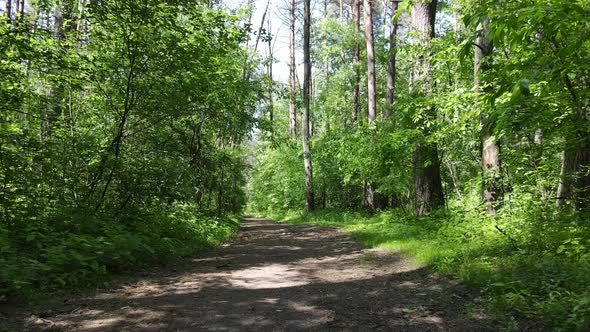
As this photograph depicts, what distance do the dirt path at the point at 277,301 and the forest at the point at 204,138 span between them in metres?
0.47

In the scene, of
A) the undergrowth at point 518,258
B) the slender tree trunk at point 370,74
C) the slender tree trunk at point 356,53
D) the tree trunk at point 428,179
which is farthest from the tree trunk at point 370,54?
the undergrowth at point 518,258

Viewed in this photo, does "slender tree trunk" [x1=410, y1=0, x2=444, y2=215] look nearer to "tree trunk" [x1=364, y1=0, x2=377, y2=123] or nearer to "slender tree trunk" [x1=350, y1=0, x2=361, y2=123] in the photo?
Result: "tree trunk" [x1=364, y1=0, x2=377, y2=123]

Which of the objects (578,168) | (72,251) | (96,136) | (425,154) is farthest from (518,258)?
(96,136)

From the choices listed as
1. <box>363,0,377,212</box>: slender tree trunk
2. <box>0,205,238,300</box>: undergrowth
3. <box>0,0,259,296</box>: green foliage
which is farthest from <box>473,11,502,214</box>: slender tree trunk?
<box>363,0,377,212</box>: slender tree trunk

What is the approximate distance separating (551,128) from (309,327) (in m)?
4.51

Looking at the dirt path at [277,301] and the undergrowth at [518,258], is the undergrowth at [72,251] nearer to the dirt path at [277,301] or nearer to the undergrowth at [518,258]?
the dirt path at [277,301]

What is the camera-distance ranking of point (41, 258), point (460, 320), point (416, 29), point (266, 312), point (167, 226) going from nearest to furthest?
point (460, 320)
point (266, 312)
point (41, 258)
point (167, 226)
point (416, 29)

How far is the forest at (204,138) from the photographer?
414 centimetres

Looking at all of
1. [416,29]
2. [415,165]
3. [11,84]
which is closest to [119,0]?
[11,84]

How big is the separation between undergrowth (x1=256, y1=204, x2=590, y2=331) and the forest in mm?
26

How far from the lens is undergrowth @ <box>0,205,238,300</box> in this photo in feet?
15.0

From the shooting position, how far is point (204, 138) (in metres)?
13.8

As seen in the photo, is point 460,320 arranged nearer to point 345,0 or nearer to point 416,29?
point 416,29

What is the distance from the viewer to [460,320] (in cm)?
384
